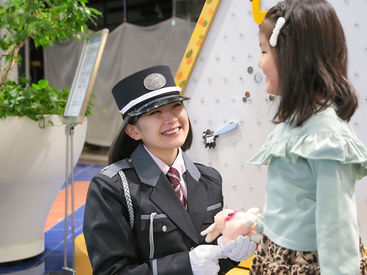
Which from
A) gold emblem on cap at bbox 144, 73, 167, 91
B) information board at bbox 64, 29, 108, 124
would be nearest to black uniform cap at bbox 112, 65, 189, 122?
gold emblem on cap at bbox 144, 73, 167, 91

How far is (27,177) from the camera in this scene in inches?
130

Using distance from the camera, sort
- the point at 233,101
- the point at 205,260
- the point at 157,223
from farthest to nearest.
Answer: the point at 233,101
the point at 157,223
the point at 205,260

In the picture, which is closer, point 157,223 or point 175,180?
point 157,223

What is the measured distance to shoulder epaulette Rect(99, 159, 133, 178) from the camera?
1.61 metres

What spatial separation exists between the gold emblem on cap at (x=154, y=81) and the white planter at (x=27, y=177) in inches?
72.0

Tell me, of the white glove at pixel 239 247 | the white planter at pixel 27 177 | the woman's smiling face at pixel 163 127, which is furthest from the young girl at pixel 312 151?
the white planter at pixel 27 177

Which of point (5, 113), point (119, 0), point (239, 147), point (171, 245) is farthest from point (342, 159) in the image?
point (119, 0)

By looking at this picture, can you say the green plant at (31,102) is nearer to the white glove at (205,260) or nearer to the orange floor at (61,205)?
the orange floor at (61,205)

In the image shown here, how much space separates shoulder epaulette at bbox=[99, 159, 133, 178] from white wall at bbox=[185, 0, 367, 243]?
1.09 metres

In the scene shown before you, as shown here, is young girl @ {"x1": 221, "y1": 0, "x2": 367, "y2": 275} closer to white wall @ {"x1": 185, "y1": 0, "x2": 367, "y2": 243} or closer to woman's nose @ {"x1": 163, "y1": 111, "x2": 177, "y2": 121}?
woman's nose @ {"x1": 163, "y1": 111, "x2": 177, "y2": 121}

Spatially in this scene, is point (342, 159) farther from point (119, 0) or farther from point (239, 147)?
point (119, 0)

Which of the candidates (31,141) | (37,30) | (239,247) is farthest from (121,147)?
(37,30)

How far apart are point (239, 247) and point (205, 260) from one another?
18 cm

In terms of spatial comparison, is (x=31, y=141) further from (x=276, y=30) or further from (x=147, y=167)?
(x=276, y=30)
